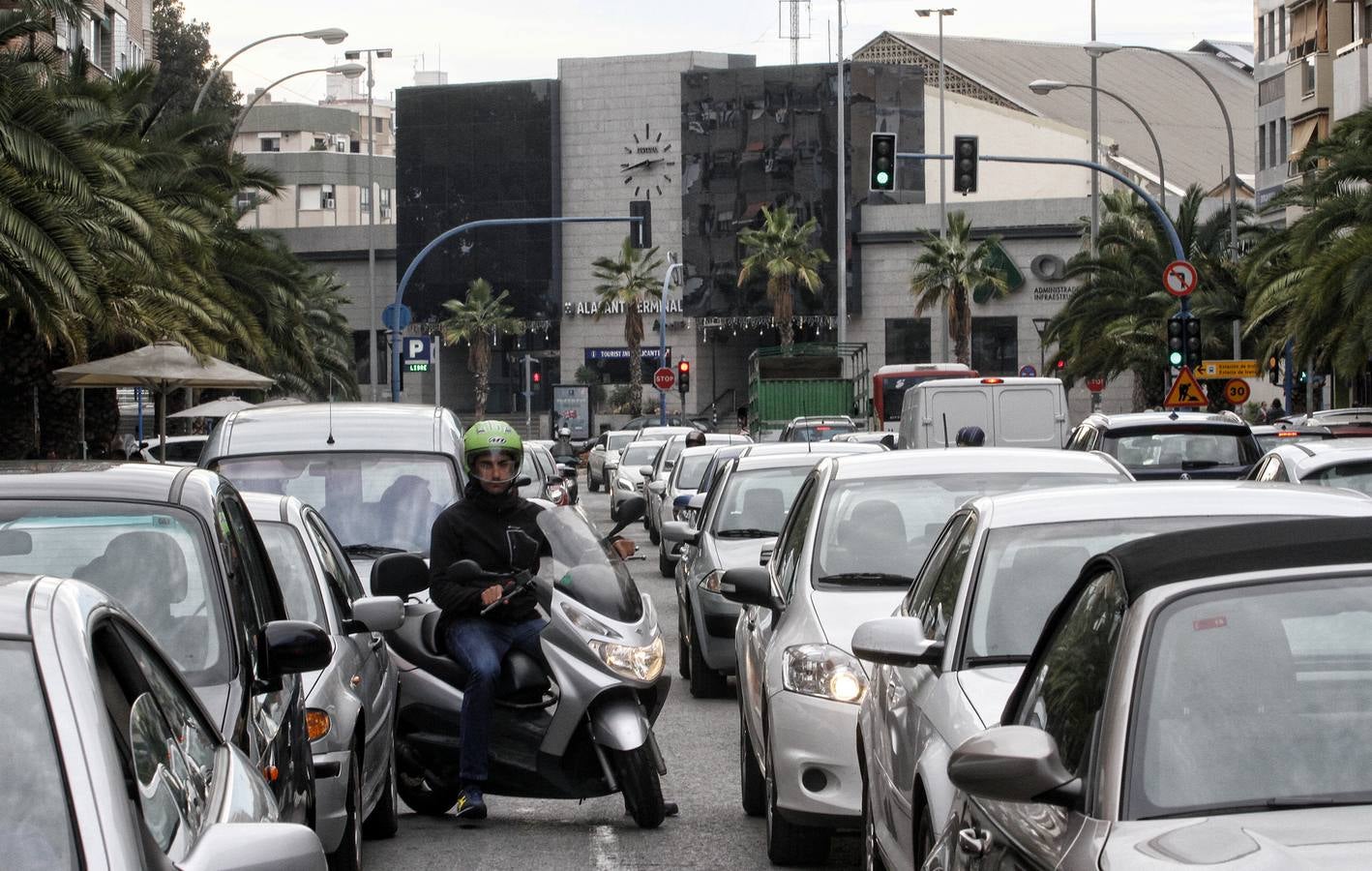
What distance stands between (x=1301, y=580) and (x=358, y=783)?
175 inches

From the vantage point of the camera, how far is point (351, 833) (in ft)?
23.5

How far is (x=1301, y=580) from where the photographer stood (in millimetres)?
3887

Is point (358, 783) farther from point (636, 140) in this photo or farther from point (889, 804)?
point (636, 140)

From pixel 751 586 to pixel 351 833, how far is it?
7.64ft

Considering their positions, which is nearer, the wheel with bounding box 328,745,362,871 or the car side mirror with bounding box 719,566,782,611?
the wheel with bounding box 328,745,362,871

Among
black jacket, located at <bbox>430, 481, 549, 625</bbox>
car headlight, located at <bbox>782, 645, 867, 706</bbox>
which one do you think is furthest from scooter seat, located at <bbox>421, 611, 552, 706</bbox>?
car headlight, located at <bbox>782, 645, 867, 706</bbox>

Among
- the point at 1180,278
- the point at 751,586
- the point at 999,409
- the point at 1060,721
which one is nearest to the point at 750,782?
the point at 751,586

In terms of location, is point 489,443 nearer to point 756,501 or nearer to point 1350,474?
point 1350,474

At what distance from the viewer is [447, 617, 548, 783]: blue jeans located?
27.4 ft

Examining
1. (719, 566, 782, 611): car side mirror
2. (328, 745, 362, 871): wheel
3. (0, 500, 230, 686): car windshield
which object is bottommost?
(328, 745, 362, 871): wheel

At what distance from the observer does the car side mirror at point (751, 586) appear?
882 cm

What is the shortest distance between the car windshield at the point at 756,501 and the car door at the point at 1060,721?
32.8 ft

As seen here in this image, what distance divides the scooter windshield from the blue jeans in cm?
24

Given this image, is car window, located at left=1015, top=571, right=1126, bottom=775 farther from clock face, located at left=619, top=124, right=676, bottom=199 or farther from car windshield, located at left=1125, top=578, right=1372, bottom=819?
clock face, located at left=619, top=124, right=676, bottom=199
